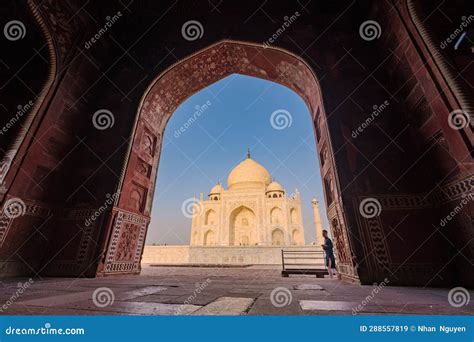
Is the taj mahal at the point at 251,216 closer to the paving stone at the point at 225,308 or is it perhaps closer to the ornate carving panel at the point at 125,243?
the ornate carving panel at the point at 125,243

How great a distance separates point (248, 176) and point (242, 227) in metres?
4.81

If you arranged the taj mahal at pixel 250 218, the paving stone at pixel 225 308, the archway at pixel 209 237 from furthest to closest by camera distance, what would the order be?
the archway at pixel 209 237
the taj mahal at pixel 250 218
the paving stone at pixel 225 308

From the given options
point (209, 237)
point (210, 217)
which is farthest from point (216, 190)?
point (209, 237)

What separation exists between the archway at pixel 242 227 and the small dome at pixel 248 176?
2446 millimetres

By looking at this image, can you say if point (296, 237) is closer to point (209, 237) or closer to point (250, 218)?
point (250, 218)

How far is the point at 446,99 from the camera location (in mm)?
2625

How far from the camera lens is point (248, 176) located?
21.9 meters

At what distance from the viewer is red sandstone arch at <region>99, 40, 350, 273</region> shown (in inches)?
158

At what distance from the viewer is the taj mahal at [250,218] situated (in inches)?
740

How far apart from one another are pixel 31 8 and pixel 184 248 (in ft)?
41.1

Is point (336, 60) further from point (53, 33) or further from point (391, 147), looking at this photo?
point (53, 33)

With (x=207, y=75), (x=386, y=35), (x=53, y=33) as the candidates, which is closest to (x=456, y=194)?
(x=386, y=35)

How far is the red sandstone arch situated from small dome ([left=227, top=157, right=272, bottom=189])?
15928 mm

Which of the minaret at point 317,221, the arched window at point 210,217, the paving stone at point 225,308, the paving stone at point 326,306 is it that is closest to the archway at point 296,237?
the minaret at point 317,221
